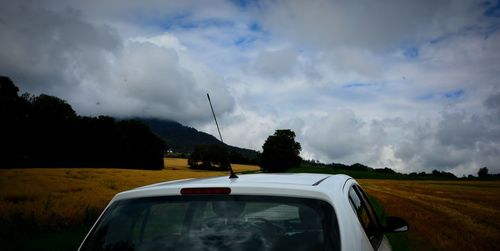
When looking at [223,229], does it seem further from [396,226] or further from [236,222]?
[396,226]

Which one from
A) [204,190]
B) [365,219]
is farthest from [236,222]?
[365,219]

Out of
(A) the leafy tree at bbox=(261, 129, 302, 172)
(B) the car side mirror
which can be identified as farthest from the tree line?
(B) the car side mirror

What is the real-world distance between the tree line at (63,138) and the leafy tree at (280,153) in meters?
23.2

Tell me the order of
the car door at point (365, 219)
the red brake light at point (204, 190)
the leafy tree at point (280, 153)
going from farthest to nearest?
the leafy tree at point (280, 153)
the car door at point (365, 219)
the red brake light at point (204, 190)

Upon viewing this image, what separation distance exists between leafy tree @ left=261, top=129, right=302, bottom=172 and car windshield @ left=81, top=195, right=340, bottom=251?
88.0 m

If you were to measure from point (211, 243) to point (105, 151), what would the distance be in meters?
71.9

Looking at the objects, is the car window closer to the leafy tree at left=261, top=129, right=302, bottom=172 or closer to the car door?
the car door

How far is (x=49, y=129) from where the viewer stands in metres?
60.3

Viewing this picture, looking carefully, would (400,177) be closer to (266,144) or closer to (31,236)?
(266,144)

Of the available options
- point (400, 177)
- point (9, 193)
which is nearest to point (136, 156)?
point (400, 177)

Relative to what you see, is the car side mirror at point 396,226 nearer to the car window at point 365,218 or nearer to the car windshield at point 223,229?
the car window at point 365,218

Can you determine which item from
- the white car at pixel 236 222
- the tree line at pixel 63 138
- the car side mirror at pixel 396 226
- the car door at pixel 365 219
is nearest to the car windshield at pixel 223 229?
the white car at pixel 236 222

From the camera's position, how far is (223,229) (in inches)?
91.3

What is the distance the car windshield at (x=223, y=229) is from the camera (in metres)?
2.21
